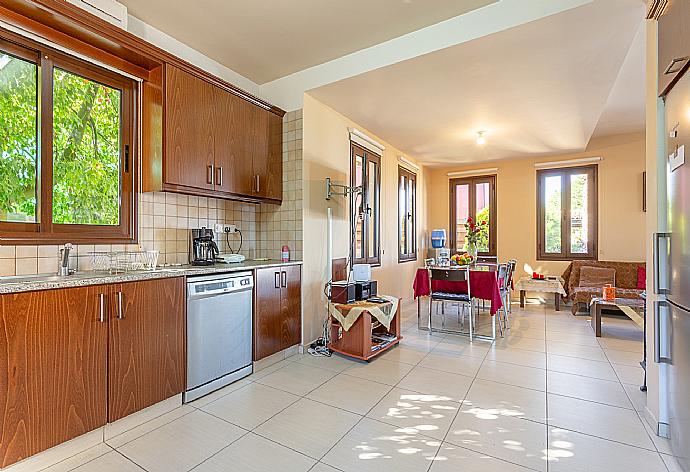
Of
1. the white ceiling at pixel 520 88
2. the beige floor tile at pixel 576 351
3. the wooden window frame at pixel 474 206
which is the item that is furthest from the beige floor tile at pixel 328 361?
the wooden window frame at pixel 474 206

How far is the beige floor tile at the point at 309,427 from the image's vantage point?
6.31 ft

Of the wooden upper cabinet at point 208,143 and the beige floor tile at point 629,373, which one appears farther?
the beige floor tile at point 629,373

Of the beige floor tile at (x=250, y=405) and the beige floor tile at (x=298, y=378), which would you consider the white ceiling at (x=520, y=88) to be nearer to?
the beige floor tile at (x=298, y=378)

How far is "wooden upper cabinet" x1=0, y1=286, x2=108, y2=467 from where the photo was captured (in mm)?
1584

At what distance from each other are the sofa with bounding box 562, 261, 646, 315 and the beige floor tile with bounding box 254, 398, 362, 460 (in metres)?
4.46

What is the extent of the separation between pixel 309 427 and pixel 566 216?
596 cm

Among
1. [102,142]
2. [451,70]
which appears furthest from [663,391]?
[102,142]

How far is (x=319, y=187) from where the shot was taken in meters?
3.78

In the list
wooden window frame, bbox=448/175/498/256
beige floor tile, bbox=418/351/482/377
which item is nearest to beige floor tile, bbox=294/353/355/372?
beige floor tile, bbox=418/351/482/377

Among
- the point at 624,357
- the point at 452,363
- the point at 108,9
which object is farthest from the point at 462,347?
the point at 108,9

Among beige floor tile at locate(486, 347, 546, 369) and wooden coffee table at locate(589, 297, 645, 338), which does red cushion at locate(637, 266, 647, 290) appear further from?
beige floor tile at locate(486, 347, 546, 369)

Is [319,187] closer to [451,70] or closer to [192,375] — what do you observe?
[451,70]

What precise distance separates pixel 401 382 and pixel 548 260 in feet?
15.7

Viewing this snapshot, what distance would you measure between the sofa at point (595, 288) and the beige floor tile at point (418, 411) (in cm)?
381
